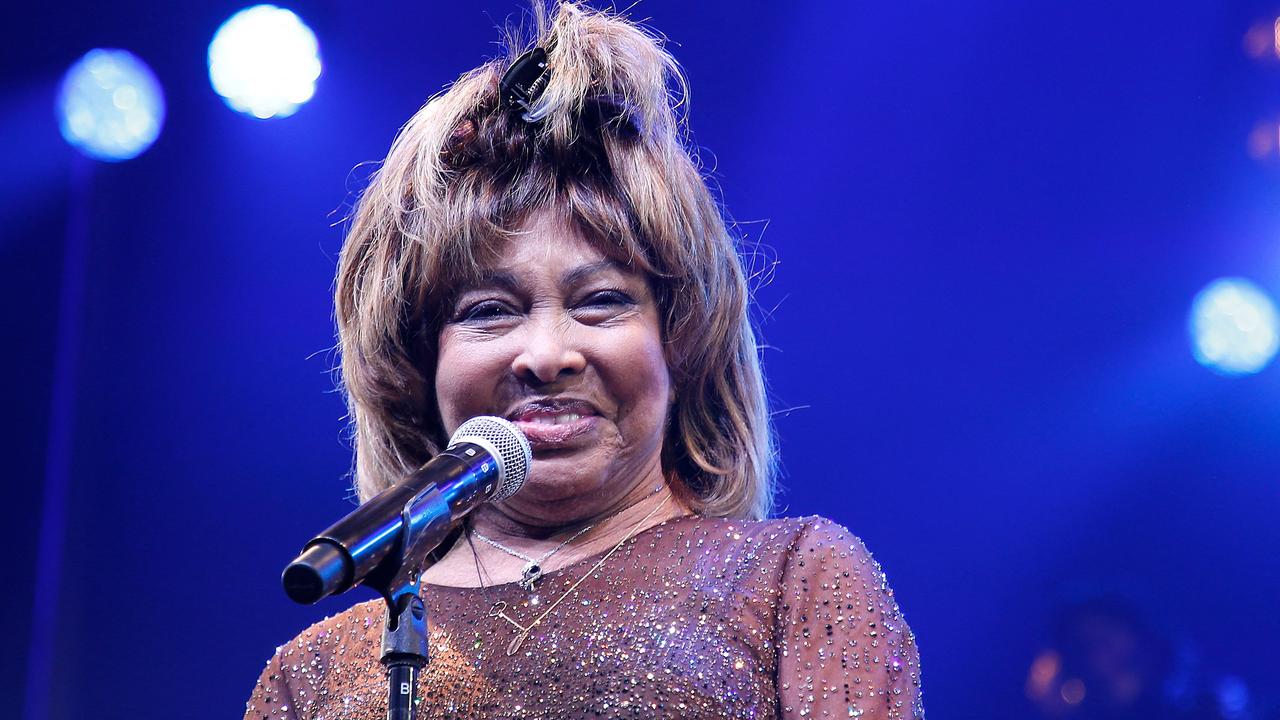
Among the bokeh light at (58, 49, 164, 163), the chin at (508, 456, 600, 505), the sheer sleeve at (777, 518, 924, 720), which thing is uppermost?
the bokeh light at (58, 49, 164, 163)

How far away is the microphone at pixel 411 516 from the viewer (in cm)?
115

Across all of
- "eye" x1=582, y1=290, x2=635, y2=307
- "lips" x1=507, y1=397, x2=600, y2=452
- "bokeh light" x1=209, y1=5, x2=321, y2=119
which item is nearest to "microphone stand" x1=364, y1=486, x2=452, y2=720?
"lips" x1=507, y1=397, x2=600, y2=452

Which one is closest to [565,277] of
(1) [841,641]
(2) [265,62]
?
(1) [841,641]

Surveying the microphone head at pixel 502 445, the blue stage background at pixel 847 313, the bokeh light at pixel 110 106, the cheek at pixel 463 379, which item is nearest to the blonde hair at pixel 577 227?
the cheek at pixel 463 379

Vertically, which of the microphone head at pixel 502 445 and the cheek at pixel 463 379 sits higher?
the cheek at pixel 463 379

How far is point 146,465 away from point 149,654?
0.53 m

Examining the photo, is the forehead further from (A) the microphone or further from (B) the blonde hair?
(A) the microphone

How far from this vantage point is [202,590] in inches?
146

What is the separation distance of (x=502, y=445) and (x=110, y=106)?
288 cm

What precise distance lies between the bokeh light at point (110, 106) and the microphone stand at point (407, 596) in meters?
2.99

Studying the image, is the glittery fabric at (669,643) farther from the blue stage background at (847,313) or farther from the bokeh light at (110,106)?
the bokeh light at (110,106)

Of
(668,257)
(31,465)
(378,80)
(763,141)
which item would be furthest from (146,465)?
(668,257)

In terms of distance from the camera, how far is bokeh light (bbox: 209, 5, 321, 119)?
391 cm

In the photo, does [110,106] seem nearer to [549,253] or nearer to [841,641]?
[549,253]
